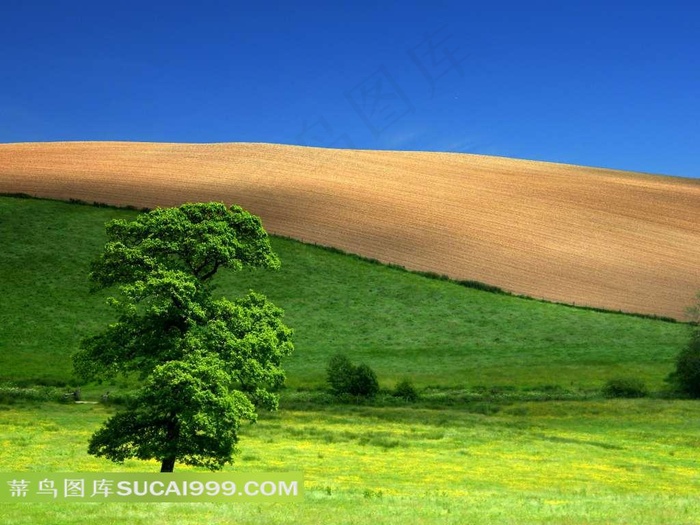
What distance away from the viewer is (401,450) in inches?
1585

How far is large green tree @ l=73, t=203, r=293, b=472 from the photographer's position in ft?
75.7

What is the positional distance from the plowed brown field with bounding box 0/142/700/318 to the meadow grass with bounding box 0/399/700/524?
108ft

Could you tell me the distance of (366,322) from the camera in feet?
252

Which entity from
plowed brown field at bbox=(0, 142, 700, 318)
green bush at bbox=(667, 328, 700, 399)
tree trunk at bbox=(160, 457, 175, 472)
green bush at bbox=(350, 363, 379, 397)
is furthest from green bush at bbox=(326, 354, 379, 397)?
tree trunk at bbox=(160, 457, 175, 472)

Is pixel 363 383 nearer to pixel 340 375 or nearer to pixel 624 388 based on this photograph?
pixel 340 375

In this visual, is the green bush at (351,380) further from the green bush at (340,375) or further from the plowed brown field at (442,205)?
the plowed brown field at (442,205)

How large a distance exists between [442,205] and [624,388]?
4974 cm

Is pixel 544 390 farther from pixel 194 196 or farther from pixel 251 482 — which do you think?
pixel 194 196

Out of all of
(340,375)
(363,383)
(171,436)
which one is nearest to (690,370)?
(363,383)

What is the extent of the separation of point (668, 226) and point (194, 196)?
5479 cm

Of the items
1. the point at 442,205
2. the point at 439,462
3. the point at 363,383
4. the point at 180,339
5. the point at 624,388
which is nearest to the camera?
the point at 180,339

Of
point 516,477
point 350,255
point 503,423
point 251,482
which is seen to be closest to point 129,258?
point 251,482

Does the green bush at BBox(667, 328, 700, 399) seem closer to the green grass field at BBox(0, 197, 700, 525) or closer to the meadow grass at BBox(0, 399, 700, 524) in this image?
the green grass field at BBox(0, 197, 700, 525)

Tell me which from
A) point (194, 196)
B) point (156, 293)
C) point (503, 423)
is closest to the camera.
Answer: point (156, 293)
